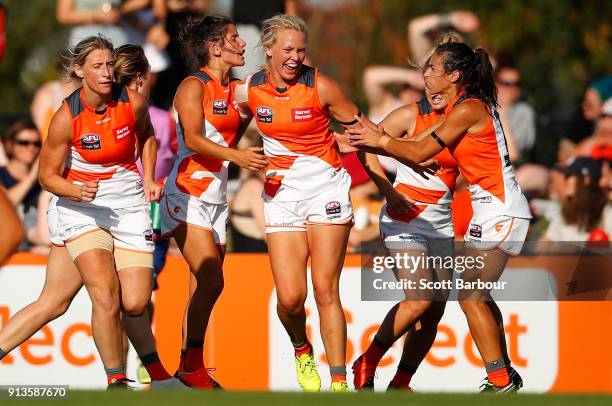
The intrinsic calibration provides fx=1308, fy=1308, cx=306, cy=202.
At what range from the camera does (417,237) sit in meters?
9.80

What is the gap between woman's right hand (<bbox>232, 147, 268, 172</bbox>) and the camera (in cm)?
880

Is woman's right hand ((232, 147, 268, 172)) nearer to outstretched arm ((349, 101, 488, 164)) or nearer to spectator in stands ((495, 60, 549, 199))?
outstretched arm ((349, 101, 488, 164))

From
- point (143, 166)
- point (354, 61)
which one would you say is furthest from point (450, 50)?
point (354, 61)

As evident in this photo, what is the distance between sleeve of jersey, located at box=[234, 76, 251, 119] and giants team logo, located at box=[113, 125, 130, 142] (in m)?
0.86

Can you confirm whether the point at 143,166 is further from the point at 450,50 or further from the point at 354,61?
the point at 354,61

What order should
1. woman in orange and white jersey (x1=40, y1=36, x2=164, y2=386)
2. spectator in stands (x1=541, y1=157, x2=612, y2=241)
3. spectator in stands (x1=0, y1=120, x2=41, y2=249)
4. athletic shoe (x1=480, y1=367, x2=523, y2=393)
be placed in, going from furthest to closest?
spectator in stands (x1=0, y1=120, x2=41, y2=249) < spectator in stands (x1=541, y1=157, x2=612, y2=241) < athletic shoe (x1=480, y1=367, x2=523, y2=393) < woman in orange and white jersey (x1=40, y1=36, x2=164, y2=386)

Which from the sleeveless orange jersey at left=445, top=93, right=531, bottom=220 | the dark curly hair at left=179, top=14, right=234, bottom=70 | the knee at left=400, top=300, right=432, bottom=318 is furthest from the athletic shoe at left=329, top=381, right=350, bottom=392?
the dark curly hair at left=179, top=14, right=234, bottom=70

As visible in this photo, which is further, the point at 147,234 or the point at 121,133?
the point at 147,234

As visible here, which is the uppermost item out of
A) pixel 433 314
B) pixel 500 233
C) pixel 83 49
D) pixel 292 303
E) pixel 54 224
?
pixel 83 49

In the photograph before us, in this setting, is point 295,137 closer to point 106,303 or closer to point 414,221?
point 414,221

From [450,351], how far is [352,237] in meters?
1.70

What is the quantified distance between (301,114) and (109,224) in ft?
5.13

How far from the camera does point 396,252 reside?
981 centimetres

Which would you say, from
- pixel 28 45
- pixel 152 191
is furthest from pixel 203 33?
pixel 28 45
